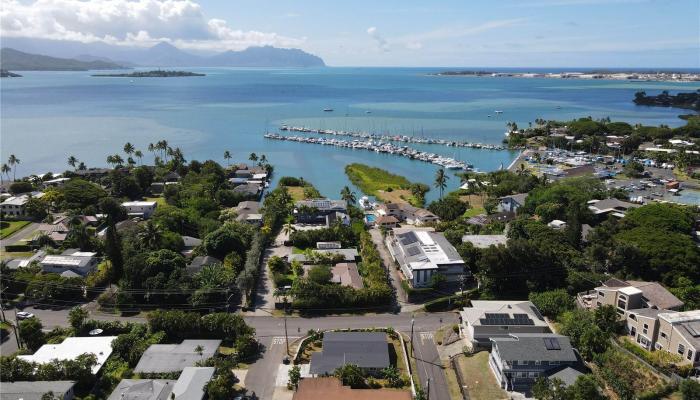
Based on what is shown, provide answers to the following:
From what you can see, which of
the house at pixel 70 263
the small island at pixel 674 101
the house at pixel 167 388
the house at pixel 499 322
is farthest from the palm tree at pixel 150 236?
the small island at pixel 674 101

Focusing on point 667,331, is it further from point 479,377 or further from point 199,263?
point 199,263

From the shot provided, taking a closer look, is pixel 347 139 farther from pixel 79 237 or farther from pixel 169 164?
pixel 79 237

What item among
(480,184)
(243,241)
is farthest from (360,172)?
(243,241)

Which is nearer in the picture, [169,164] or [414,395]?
[414,395]

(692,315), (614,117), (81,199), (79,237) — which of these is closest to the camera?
(692,315)

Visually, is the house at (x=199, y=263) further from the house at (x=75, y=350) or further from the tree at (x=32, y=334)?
the tree at (x=32, y=334)
